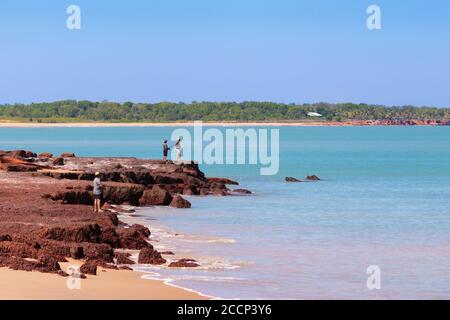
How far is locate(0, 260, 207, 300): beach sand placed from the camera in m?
13.9

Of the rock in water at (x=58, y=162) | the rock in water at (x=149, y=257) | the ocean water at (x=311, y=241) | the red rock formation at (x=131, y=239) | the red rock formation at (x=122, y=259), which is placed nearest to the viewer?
the ocean water at (x=311, y=241)

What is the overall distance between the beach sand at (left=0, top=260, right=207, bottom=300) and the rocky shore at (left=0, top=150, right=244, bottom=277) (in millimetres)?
330

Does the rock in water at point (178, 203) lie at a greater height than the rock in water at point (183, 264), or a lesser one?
lesser

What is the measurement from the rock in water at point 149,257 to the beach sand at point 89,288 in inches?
75.2

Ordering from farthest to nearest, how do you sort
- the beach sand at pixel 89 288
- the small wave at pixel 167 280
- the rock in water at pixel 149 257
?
1. the rock in water at pixel 149 257
2. the small wave at pixel 167 280
3. the beach sand at pixel 89 288

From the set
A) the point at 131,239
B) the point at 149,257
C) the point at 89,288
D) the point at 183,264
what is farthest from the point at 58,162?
the point at 89,288

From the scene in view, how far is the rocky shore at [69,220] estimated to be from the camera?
16781 mm

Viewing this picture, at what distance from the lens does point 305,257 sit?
70.2ft

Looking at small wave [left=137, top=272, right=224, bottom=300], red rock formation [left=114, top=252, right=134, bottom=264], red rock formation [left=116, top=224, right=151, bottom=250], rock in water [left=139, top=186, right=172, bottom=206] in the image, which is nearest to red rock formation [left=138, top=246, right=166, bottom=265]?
red rock formation [left=114, top=252, right=134, bottom=264]

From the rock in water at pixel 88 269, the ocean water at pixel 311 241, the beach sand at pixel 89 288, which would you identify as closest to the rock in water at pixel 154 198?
the ocean water at pixel 311 241

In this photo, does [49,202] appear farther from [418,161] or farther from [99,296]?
[418,161]

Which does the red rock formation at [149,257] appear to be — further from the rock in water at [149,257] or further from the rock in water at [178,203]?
the rock in water at [178,203]

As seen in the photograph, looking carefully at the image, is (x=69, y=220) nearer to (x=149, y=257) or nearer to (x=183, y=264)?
(x=149, y=257)
